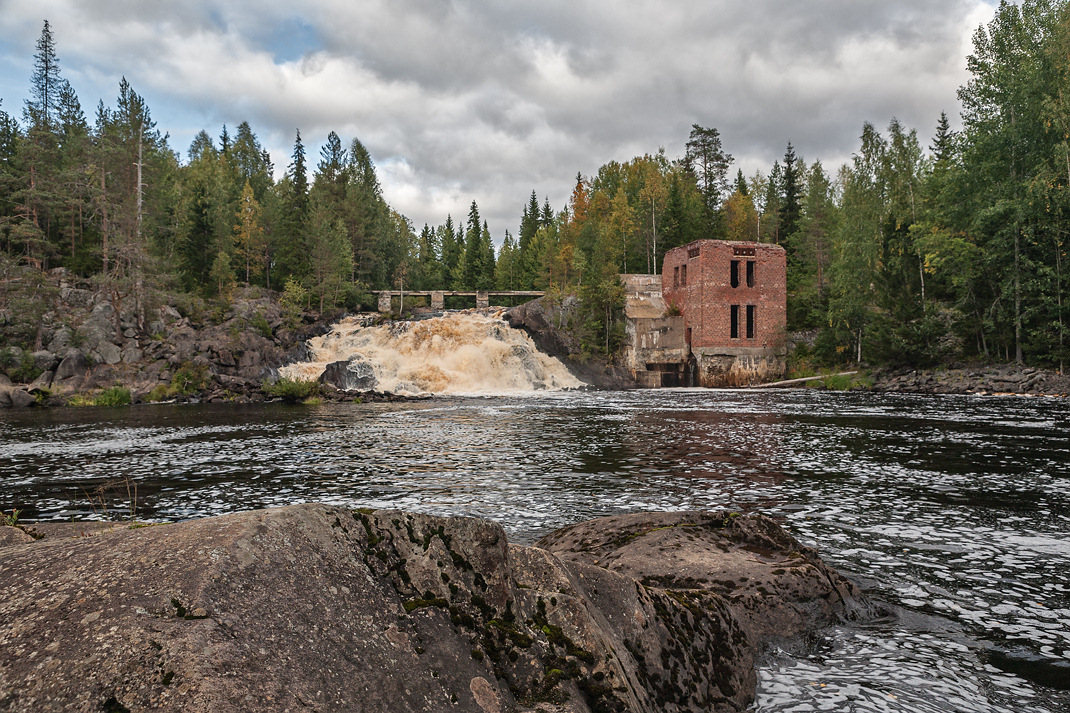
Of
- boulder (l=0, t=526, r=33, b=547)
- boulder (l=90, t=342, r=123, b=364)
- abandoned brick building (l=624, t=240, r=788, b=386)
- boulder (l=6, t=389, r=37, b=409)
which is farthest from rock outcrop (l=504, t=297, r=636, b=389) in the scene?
boulder (l=0, t=526, r=33, b=547)

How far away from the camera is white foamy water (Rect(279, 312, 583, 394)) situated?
145 ft

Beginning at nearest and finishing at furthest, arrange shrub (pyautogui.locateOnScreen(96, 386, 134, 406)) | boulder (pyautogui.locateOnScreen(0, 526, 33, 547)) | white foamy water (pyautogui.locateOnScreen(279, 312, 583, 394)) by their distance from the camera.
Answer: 1. boulder (pyautogui.locateOnScreen(0, 526, 33, 547))
2. shrub (pyautogui.locateOnScreen(96, 386, 134, 406))
3. white foamy water (pyautogui.locateOnScreen(279, 312, 583, 394))

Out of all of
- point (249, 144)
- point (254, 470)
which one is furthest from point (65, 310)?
point (249, 144)

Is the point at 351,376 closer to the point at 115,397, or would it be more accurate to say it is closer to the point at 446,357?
the point at 446,357

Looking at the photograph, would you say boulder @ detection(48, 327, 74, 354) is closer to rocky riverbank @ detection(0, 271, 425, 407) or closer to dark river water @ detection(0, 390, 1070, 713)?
rocky riverbank @ detection(0, 271, 425, 407)

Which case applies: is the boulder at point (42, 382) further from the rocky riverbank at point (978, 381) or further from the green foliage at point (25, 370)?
the rocky riverbank at point (978, 381)

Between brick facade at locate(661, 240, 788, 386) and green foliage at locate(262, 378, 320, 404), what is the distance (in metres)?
31.2

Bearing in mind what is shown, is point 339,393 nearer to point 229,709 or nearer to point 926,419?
point 926,419

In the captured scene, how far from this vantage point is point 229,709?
84.5 inches

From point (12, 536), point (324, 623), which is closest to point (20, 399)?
point (12, 536)

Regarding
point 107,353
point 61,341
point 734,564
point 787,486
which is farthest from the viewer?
point 107,353

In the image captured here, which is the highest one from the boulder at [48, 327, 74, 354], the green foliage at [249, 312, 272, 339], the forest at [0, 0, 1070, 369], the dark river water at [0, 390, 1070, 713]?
the forest at [0, 0, 1070, 369]

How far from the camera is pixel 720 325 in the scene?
5244 centimetres

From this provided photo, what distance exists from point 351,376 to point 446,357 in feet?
23.2
